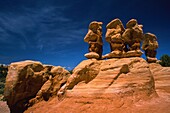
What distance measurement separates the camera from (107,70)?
1436 cm

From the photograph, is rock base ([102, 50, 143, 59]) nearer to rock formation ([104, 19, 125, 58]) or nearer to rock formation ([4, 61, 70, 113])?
rock formation ([104, 19, 125, 58])

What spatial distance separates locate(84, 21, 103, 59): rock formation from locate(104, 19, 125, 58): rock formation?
1.23 meters

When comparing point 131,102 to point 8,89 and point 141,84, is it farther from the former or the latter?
point 8,89

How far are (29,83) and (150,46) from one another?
16379mm

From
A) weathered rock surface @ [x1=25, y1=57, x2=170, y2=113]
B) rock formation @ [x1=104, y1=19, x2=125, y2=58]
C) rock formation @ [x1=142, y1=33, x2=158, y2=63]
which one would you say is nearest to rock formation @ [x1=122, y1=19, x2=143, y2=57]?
rock formation @ [x1=104, y1=19, x2=125, y2=58]

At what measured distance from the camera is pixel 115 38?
16.4m

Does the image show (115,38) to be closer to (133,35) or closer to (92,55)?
(133,35)

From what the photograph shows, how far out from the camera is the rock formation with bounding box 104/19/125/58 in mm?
16266

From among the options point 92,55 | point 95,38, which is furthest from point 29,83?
point 95,38

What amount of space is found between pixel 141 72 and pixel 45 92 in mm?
9800

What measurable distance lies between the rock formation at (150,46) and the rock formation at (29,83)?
11948 millimetres

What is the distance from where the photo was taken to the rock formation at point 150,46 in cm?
2291

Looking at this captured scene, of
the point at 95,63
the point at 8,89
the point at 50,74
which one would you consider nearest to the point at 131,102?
the point at 95,63

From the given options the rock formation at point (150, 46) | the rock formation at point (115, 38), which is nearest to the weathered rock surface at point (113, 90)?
the rock formation at point (115, 38)
